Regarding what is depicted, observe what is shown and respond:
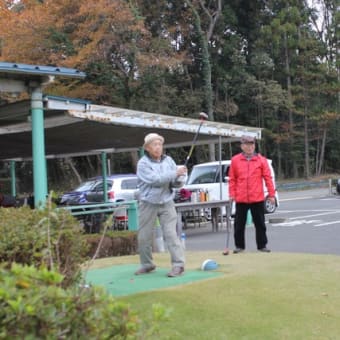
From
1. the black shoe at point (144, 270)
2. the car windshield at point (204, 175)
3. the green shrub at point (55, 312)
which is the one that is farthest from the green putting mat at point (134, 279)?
the car windshield at point (204, 175)

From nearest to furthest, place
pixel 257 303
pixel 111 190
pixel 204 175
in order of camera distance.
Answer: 1. pixel 257 303
2. pixel 204 175
3. pixel 111 190

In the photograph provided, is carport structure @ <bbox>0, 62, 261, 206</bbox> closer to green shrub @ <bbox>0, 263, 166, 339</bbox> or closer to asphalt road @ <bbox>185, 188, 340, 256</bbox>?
asphalt road @ <bbox>185, 188, 340, 256</bbox>

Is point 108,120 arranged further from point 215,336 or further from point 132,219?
point 215,336

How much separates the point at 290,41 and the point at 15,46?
25336mm

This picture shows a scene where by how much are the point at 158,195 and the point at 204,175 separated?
11.3m

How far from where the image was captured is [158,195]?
6742 mm

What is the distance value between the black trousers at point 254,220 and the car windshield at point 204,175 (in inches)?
350

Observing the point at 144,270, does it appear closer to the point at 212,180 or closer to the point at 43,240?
the point at 43,240

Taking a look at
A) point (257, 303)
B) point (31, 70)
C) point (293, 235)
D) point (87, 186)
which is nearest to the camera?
point (257, 303)

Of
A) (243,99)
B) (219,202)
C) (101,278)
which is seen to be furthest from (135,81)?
(101,278)

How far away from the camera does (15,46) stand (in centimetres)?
2712

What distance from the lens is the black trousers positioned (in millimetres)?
8461

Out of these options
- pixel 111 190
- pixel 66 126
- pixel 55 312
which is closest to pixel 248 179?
pixel 66 126

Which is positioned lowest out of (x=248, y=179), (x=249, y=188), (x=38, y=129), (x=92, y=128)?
(x=249, y=188)
